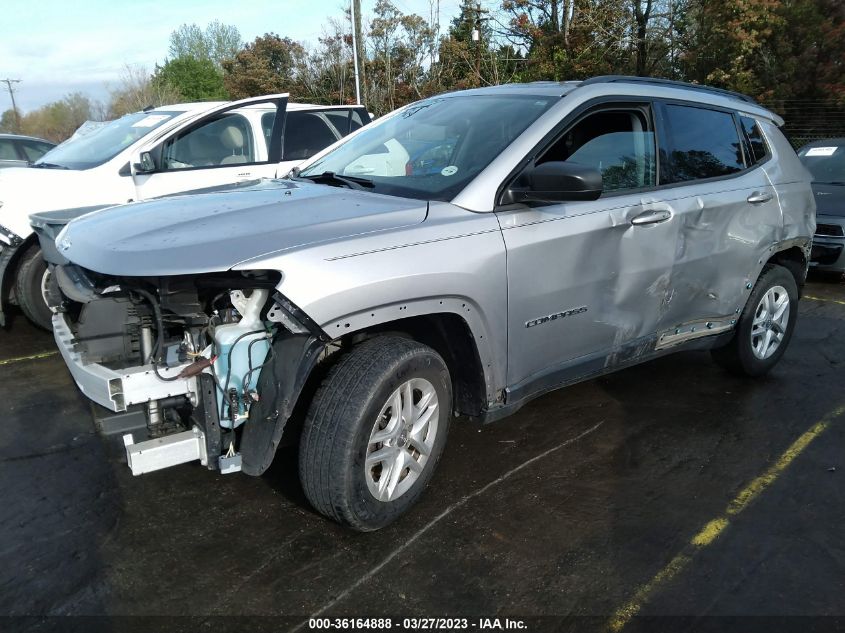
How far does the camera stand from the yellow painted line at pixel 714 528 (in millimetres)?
2621

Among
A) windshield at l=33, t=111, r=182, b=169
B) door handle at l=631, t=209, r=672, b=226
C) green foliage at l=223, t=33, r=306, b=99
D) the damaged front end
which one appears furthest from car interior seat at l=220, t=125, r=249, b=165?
green foliage at l=223, t=33, r=306, b=99

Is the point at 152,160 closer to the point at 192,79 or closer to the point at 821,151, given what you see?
the point at 821,151

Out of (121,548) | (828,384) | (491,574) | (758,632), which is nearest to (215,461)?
(121,548)

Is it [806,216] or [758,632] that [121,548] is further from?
[806,216]

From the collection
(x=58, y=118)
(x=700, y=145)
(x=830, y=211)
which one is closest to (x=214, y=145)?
(x=700, y=145)

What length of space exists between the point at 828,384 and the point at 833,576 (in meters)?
2.46

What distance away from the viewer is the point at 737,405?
14.9 ft

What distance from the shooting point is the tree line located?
59.5ft

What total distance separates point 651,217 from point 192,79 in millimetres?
44379

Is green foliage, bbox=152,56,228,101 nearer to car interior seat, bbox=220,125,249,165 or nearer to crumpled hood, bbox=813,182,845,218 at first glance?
car interior seat, bbox=220,125,249,165

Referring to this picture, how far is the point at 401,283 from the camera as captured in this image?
2793mm

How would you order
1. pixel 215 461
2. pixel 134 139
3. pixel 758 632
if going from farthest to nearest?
pixel 134 139 < pixel 215 461 < pixel 758 632

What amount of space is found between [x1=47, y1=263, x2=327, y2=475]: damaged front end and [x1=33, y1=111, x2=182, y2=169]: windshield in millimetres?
3971

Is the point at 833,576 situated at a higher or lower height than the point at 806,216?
lower
